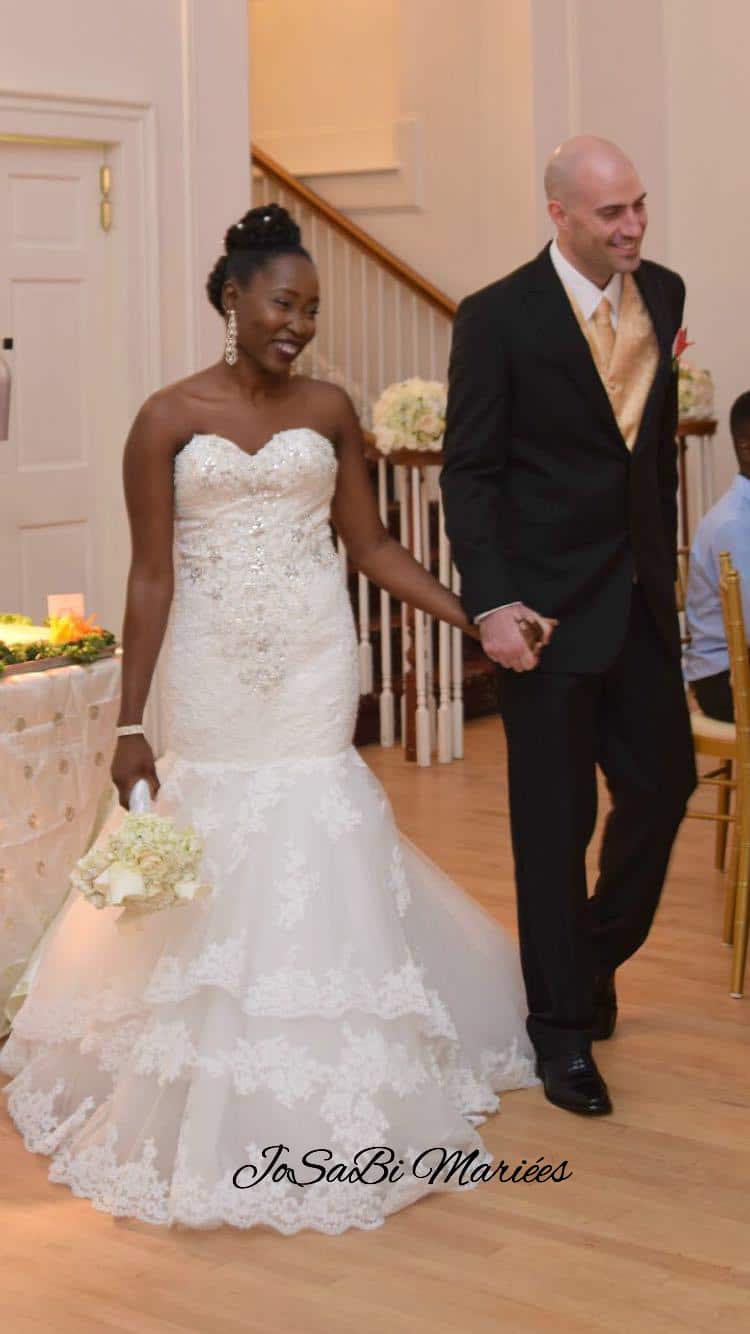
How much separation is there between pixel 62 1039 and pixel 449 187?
7.15 m

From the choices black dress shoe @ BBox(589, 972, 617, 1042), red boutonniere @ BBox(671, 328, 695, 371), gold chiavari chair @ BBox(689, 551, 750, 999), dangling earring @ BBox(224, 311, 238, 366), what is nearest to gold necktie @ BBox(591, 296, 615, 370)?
red boutonniere @ BBox(671, 328, 695, 371)

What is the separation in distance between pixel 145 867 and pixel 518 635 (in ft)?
2.80

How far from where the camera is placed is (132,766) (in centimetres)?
366

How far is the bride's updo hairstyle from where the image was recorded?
3.58 metres

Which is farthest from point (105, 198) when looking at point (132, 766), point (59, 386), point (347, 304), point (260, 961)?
point (260, 961)

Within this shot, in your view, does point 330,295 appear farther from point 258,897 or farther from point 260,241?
point 258,897

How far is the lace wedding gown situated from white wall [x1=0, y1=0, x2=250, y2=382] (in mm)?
3407

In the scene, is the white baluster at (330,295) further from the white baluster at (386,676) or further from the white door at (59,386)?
the white door at (59,386)

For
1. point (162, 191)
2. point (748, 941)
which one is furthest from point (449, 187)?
point (748, 941)

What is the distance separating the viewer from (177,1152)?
3.47m

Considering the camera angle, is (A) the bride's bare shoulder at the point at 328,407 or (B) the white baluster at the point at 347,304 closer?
(A) the bride's bare shoulder at the point at 328,407

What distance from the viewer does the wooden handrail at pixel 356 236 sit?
952 cm

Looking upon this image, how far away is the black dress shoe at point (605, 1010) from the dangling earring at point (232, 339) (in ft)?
5.33

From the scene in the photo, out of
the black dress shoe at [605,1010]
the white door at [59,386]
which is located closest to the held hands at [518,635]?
the black dress shoe at [605,1010]
